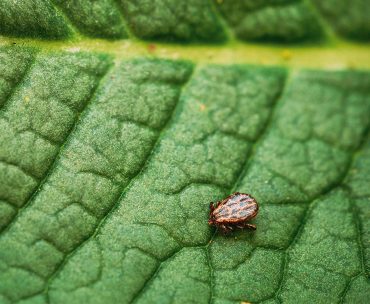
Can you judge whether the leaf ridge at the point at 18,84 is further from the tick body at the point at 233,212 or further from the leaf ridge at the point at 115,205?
the tick body at the point at 233,212

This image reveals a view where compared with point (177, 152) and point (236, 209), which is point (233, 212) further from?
point (177, 152)

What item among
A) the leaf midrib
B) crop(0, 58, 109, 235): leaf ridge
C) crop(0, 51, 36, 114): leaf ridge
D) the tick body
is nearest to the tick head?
the tick body

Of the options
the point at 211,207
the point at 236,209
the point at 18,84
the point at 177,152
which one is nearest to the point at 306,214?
the point at 236,209

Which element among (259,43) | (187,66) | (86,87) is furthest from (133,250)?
(259,43)

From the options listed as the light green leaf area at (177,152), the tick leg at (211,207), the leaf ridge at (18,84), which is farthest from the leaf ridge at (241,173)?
the leaf ridge at (18,84)

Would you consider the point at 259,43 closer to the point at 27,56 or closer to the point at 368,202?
Answer: the point at 368,202
